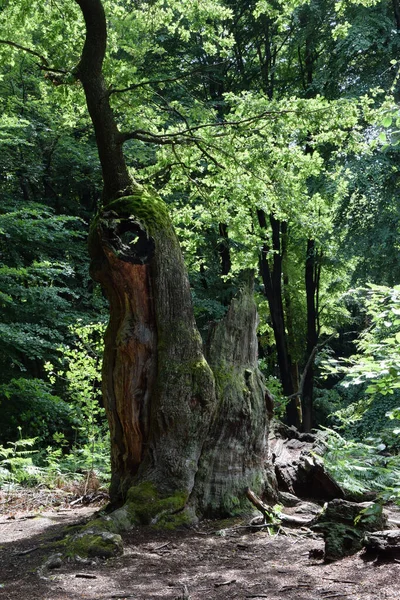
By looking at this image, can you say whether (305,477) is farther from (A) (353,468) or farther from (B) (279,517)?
(B) (279,517)

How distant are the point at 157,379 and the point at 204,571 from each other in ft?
7.41

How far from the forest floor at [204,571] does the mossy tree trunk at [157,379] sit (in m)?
0.58

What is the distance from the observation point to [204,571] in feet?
14.4

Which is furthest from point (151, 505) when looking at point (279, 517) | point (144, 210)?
Answer: point (144, 210)

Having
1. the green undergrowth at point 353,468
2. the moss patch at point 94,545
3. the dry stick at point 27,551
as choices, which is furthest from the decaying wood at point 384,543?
the dry stick at point 27,551

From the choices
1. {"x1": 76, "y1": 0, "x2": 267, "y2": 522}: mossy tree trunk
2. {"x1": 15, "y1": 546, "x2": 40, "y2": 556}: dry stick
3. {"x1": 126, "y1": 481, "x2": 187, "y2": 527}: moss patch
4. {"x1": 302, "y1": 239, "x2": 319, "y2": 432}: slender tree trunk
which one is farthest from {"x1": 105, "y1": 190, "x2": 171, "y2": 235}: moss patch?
{"x1": 302, "y1": 239, "x2": 319, "y2": 432}: slender tree trunk

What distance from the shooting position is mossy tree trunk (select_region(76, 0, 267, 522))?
241 inches

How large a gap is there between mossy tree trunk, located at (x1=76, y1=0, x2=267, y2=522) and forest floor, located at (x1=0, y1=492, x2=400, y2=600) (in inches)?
22.7

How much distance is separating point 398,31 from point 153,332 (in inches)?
344

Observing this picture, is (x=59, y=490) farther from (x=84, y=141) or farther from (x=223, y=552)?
(x=84, y=141)

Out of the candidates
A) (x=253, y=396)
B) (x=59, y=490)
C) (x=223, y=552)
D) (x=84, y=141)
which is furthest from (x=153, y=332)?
(x=84, y=141)

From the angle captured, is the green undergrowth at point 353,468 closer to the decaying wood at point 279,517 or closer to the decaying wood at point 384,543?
the decaying wood at point 279,517

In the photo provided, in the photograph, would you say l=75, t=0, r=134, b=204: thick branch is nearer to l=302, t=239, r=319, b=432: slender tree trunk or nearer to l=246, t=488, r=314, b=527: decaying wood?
l=246, t=488, r=314, b=527: decaying wood

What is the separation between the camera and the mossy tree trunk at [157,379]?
6.13 meters
